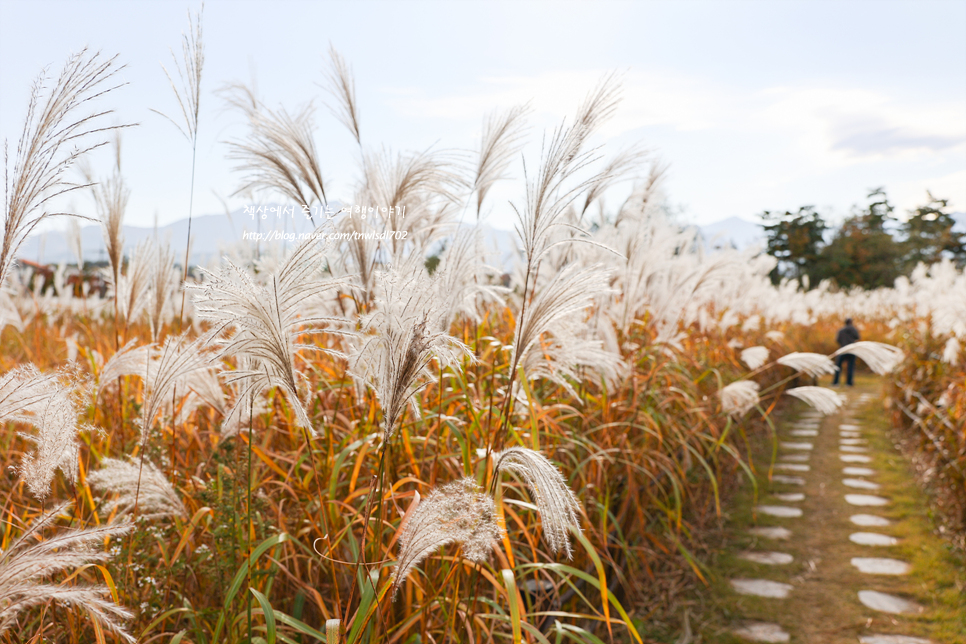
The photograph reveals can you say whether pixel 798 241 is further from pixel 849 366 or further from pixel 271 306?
pixel 271 306

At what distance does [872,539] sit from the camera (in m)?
3.47

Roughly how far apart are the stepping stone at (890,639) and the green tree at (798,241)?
30.7m

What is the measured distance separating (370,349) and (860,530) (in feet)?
12.3

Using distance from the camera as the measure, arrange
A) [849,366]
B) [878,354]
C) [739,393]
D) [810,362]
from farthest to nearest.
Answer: [849,366]
[739,393]
[810,362]
[878,354]

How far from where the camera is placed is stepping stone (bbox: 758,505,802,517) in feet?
12.7

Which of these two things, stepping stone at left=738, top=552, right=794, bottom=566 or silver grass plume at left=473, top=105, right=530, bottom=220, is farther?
stepping stone at left=738, top=552, right=794, bottom=566

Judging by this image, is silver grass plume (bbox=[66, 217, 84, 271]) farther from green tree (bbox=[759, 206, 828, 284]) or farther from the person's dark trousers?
green tree (bbox=[759, 206, 828, 284])

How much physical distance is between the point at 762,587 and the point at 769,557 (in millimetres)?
396

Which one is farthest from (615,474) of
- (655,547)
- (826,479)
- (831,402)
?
(826,479)

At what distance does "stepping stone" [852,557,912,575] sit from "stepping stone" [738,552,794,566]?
339mm

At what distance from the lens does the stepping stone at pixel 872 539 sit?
11.1ft

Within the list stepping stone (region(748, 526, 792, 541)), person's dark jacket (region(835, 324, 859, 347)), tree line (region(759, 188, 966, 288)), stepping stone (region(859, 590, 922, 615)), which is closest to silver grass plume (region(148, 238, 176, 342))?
stepping stone (region(859, 590, 922, 615))

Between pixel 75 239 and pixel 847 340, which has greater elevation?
pixel 75 239

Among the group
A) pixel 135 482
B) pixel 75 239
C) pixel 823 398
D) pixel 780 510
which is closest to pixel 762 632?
pixel 823 398
